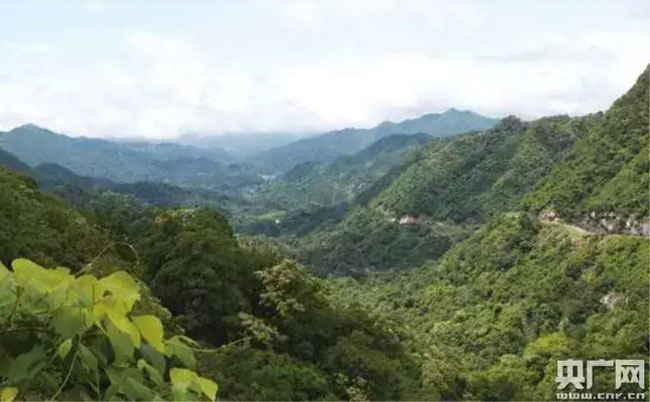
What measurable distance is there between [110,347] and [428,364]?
690 inches

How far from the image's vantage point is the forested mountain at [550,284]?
35750 mm

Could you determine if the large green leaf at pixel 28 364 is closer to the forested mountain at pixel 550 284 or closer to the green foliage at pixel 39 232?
the green foliage at pixel 39 232

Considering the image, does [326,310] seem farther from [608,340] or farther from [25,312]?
[608,340]

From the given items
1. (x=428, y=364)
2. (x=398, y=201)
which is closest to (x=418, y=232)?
(x=398, y=201)

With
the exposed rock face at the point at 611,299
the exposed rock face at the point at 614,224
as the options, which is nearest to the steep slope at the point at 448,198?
the exposed rock face at the point at 614,224

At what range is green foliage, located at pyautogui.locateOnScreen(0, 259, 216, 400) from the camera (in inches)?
50.8

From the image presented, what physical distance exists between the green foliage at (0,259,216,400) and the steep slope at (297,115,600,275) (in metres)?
74.9

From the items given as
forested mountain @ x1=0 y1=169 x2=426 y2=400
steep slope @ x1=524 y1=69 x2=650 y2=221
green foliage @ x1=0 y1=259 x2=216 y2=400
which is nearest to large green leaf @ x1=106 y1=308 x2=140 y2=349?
green foliage @ x1=0 y1=259 x2=216 y2=400

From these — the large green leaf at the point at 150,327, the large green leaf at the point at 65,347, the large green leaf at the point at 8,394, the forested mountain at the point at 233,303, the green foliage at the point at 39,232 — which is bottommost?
the forested mountain at the point at 233,303

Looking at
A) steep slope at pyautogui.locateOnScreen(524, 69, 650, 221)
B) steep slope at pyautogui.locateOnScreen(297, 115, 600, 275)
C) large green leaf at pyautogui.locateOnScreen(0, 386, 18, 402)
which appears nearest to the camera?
large green leaf at pyautogui.locateOnScreen(0, 386, 18, 402)

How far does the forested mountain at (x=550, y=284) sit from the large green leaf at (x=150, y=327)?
73.7 feet

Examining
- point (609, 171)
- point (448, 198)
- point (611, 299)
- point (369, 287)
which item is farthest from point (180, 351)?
point (448, 198)

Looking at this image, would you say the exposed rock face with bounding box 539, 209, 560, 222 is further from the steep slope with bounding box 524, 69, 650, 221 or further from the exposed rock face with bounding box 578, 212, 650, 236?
the exposed rock face with bounding box 578, 212, 650, 236

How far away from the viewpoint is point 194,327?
14375 millimetres
